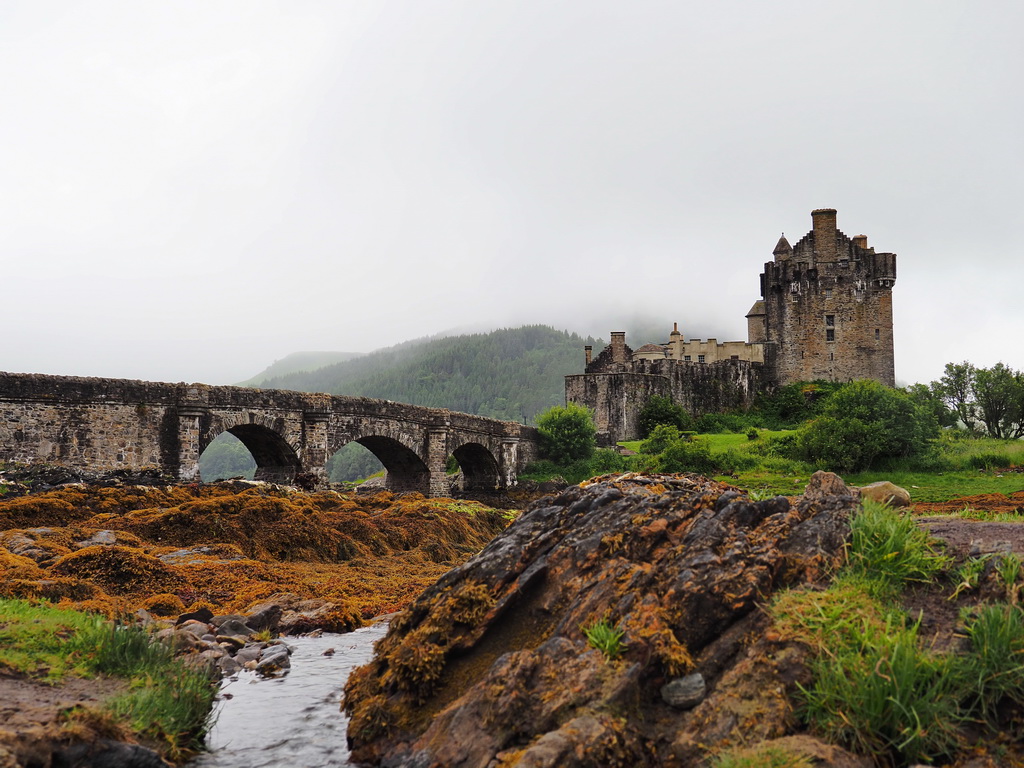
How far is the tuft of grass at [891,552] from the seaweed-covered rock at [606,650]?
8.1 inches

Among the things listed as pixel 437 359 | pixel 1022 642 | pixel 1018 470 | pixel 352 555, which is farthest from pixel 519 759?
pixel 437 359

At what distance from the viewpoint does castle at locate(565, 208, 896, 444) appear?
66562mm

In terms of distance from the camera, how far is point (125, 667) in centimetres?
819

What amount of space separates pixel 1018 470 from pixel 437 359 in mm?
162479

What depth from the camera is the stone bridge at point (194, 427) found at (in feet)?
72.9

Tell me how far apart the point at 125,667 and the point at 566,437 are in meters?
46.8

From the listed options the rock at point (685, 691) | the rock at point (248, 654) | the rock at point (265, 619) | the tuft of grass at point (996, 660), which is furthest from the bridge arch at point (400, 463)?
the tuft of grass at point (996, 660)

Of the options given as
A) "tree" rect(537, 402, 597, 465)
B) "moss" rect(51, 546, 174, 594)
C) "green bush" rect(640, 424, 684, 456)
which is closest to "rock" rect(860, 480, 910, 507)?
"moss" rect(51, 546, 174, 594)

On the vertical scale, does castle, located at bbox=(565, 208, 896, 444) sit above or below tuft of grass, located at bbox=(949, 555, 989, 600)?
above

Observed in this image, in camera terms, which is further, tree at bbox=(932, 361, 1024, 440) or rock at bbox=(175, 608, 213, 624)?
tree at bbox=(932, 361, 1024, 440)

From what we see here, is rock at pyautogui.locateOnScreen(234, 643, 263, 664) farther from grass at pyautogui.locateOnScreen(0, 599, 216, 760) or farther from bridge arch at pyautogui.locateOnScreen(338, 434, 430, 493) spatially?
bridge arch at pyautogui.locateOnScreen(338, 434, 430, 493)

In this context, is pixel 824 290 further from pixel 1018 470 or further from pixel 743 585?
pixel 743 585

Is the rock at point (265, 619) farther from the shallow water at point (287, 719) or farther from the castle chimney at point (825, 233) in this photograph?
the castle chimney at point (825, 233)

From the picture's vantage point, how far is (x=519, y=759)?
5.81 metres
